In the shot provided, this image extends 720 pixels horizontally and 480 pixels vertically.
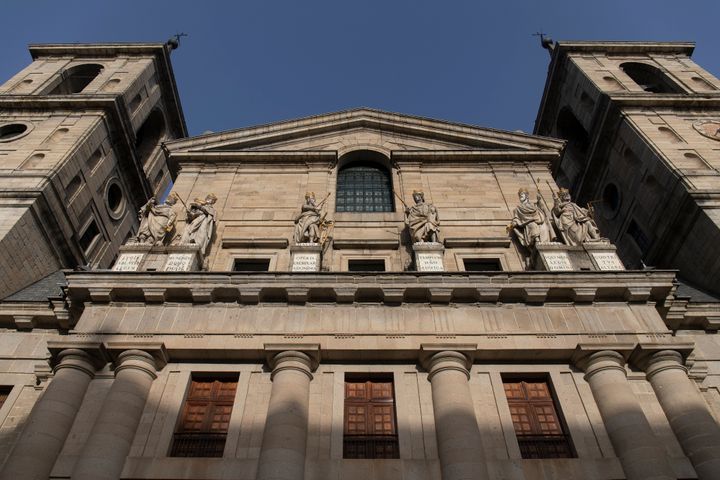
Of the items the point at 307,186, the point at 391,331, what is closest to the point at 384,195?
the point at 307,186

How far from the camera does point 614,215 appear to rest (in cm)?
2816

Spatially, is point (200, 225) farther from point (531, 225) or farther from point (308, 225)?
point (531, 225)

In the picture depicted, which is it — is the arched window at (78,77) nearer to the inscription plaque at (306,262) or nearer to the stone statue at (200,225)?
the stone statue at (200,225)

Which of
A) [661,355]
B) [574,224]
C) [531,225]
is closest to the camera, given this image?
[661,355]

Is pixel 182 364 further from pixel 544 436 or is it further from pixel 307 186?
pixel 307 186

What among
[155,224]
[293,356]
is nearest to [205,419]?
[293,356]

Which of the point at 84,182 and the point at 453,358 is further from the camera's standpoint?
the point at 84,182

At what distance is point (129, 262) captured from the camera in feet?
50.1

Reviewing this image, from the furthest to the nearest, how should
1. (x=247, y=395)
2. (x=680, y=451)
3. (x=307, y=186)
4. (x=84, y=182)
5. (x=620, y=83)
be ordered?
(x=620, y=83) < (x=84, y=182) < (x=307, y=186) < (x=247, y=395) < (x=680, y=451)

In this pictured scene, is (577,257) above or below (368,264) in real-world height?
below

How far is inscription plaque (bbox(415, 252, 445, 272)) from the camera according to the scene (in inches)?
601

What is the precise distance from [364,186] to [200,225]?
7352 millimetres

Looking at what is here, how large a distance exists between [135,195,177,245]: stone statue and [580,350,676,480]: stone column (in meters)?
12.1

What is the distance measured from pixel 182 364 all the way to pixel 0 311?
5743 mm
